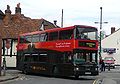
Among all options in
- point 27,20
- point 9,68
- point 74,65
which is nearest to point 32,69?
point 74,65

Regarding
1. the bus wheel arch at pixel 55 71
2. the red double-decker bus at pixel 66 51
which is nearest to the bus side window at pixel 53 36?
the red double-decker bus at pixel 66 51

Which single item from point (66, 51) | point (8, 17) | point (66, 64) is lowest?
point (66, 64)

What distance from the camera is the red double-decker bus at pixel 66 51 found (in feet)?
103

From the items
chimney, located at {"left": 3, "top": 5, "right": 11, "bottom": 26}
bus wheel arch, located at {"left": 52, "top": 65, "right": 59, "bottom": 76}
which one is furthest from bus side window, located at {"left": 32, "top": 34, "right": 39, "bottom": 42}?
chimney, located at {"left": 3, "top": 5, "right": 11, "bottom": 26}

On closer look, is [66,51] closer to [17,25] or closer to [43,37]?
[43,37]

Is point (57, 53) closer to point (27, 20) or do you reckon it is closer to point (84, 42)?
point (84, 42)

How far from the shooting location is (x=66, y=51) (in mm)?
32375

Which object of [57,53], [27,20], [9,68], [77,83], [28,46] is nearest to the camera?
[77,83]

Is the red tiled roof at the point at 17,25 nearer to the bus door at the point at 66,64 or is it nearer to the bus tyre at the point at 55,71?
the bus tyre at the point at 55,71

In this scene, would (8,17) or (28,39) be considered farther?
(8,17)

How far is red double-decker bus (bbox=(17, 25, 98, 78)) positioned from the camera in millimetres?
31422

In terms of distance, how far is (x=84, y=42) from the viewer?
31.6 m

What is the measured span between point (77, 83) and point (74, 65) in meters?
3.62

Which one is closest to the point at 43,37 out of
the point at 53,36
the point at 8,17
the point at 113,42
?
the point at 53,36
